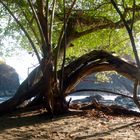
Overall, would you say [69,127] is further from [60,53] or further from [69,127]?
[60,53]

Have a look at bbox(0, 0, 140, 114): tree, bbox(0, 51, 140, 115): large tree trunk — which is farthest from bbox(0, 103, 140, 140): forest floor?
bbox(0, 0, 140, 114): tree

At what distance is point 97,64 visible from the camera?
11430 millimetres

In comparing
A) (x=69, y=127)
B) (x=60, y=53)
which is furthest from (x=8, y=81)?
(x=69, y=127)

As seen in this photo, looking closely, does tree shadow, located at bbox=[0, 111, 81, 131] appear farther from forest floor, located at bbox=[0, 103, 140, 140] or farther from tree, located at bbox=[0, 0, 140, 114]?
tree, located at bbox=[0, 0, 140, 114]

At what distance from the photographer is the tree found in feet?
32.2

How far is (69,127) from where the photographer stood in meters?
8.42

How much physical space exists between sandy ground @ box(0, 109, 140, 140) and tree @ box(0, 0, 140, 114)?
0.62 metres

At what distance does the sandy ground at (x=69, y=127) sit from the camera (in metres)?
7.60

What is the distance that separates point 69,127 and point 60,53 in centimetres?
417

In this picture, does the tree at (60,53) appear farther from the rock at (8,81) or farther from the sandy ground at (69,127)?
the rock at (8,81)

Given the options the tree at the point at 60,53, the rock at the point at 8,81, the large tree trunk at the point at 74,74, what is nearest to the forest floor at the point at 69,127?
the large tree trunk at the point at 74,74

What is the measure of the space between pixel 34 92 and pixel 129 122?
3175mm

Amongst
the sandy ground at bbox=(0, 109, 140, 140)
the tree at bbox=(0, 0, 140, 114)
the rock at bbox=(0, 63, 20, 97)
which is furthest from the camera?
the rock at bbox=(0, 63, 20, 97)

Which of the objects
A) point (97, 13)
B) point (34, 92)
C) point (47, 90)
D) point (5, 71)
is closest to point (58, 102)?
point (47, 90)
